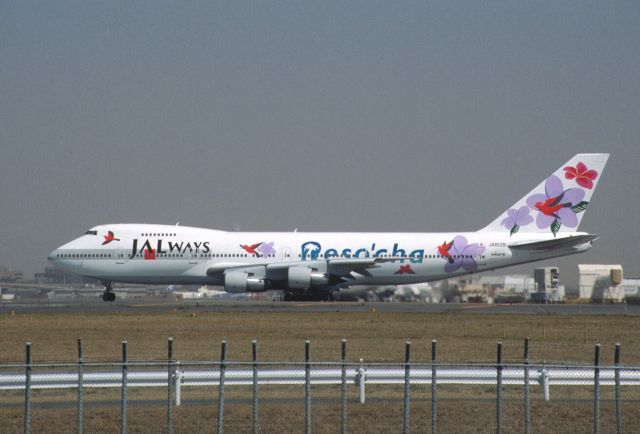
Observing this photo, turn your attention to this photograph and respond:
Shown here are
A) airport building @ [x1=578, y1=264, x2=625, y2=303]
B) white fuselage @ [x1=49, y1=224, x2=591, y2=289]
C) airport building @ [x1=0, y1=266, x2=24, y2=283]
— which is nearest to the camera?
white fuselage @ [x1=49, y1=224, x2=591, y2=289]

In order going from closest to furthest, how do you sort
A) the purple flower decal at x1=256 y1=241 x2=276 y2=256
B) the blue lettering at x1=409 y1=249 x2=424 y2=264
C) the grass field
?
the grass field < the blue lettering at x1=409 y1=249 x2=424 y2=264 < the purple flower decal at x1=256 y1=241 x2=276 y2=256

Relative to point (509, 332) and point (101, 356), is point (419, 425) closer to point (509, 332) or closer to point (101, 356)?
point (101, 356)

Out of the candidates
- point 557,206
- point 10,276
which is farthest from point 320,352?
point 10,276

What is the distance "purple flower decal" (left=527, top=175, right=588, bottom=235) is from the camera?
6181 cm

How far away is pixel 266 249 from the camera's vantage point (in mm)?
60719

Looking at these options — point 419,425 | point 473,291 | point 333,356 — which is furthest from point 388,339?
point 473,291

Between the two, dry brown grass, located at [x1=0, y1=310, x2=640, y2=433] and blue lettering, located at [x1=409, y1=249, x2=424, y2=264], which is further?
blue lettering, located at [x1=409, y1=249, x2=424, y2=264]

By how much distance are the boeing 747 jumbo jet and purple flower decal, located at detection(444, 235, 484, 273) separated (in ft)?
0.20

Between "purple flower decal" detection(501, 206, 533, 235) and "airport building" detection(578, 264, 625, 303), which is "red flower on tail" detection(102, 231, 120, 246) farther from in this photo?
"airport building" detection(578, 264, 625, 303)

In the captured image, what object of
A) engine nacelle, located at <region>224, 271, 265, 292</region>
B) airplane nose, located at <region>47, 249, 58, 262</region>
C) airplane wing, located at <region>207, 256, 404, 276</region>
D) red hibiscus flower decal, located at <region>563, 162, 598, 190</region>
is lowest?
engine nacelle, located at <region>224, 271, 265, 292</region>

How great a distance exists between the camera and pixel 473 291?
61250mm

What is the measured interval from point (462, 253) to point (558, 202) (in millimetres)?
7165

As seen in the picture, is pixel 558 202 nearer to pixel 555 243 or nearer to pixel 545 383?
pixel 555 243

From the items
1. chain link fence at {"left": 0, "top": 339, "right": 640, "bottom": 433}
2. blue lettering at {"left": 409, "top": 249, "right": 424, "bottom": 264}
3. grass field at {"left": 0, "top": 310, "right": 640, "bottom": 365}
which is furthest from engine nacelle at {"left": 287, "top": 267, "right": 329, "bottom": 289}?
chain link fence at {"left": 0, "top": 339, "right": 640, "bottom": 433}
